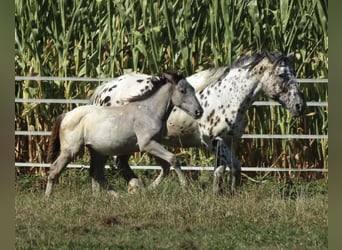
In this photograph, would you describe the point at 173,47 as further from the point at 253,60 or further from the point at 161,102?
the point at 161,102

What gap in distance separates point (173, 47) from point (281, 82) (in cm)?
233

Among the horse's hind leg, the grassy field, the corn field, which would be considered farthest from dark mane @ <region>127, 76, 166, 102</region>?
the corn field

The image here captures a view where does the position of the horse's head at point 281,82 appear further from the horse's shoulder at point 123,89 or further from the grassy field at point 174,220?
the horse's shoulder at point 123,89

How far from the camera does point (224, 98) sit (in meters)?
9.19

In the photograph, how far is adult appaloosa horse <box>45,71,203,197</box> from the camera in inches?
341

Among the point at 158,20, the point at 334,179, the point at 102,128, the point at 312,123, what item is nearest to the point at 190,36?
the point at 158,20

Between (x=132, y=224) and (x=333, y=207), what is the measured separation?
3.96 metres

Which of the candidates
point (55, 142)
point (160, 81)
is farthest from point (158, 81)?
point (55, 142)

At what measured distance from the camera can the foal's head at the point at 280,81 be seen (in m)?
9.13

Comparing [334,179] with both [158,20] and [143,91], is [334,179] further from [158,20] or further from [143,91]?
[158,20]

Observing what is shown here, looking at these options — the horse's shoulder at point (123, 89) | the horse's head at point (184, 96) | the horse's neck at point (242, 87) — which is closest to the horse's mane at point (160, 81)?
the horse's head at point (184, 96)

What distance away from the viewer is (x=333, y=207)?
3.33 m

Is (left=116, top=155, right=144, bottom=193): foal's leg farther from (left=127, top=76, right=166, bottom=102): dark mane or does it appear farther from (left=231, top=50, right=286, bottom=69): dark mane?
(left=231, top=50, right=286, bottom=69): dark mane

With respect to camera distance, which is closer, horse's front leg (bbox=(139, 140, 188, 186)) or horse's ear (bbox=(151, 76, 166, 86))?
horse's front leg (bbox=(139, 140, 188, 186))
